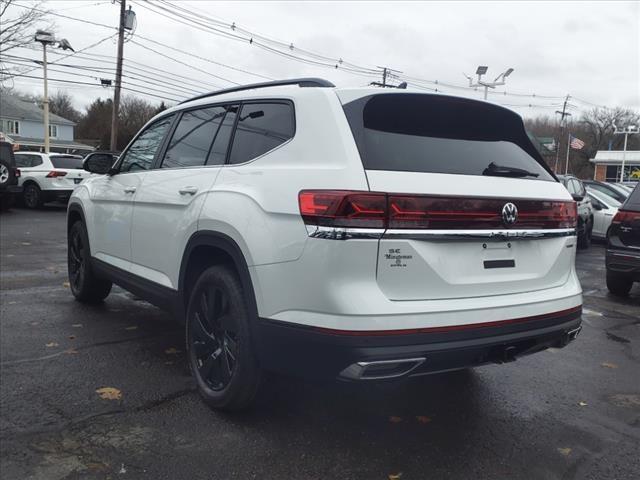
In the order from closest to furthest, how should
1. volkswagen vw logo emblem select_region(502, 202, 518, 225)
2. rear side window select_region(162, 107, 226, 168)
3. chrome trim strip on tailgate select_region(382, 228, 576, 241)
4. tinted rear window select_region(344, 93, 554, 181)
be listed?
chrome trim strip on tailgate select_region(382, 228, 576, 241) < tinted rear window select_region(344, 93, 554, 181) < volkswagen vw logo emblem select_region(502, 202, 518, 225) < rear side window select_region(162, 107, 226, 168)

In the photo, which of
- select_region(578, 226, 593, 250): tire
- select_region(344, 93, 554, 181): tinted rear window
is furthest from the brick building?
select_region(344, 93, 554, 181): tinted rear window

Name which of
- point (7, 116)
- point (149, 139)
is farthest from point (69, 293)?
point (7, 116)

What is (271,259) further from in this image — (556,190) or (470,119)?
(556,190)

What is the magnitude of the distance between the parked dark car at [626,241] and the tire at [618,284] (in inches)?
19.2

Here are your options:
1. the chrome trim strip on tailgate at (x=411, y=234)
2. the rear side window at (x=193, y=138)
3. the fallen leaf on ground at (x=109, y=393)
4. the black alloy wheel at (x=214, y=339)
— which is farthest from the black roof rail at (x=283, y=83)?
the fallen leaf on ground at (x=109, y=393)

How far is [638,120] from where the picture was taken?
260 feet

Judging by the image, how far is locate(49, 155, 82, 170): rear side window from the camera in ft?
54.3

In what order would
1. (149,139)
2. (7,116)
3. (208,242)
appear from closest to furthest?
(208,242) < (149,139) < (7,116)

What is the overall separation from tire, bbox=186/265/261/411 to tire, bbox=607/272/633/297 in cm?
586

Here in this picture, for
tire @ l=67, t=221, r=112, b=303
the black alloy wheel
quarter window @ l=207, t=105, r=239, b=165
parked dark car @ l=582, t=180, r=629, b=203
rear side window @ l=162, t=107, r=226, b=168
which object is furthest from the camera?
parked dark car @ l=582, t=180, r=629, b=203

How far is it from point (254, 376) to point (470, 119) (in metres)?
1.89

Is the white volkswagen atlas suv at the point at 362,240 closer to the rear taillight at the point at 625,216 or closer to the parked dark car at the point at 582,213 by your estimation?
the rear taillight at the point at 625,216

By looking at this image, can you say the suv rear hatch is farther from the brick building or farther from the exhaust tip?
the brick building

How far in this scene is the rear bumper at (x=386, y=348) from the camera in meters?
2.57
